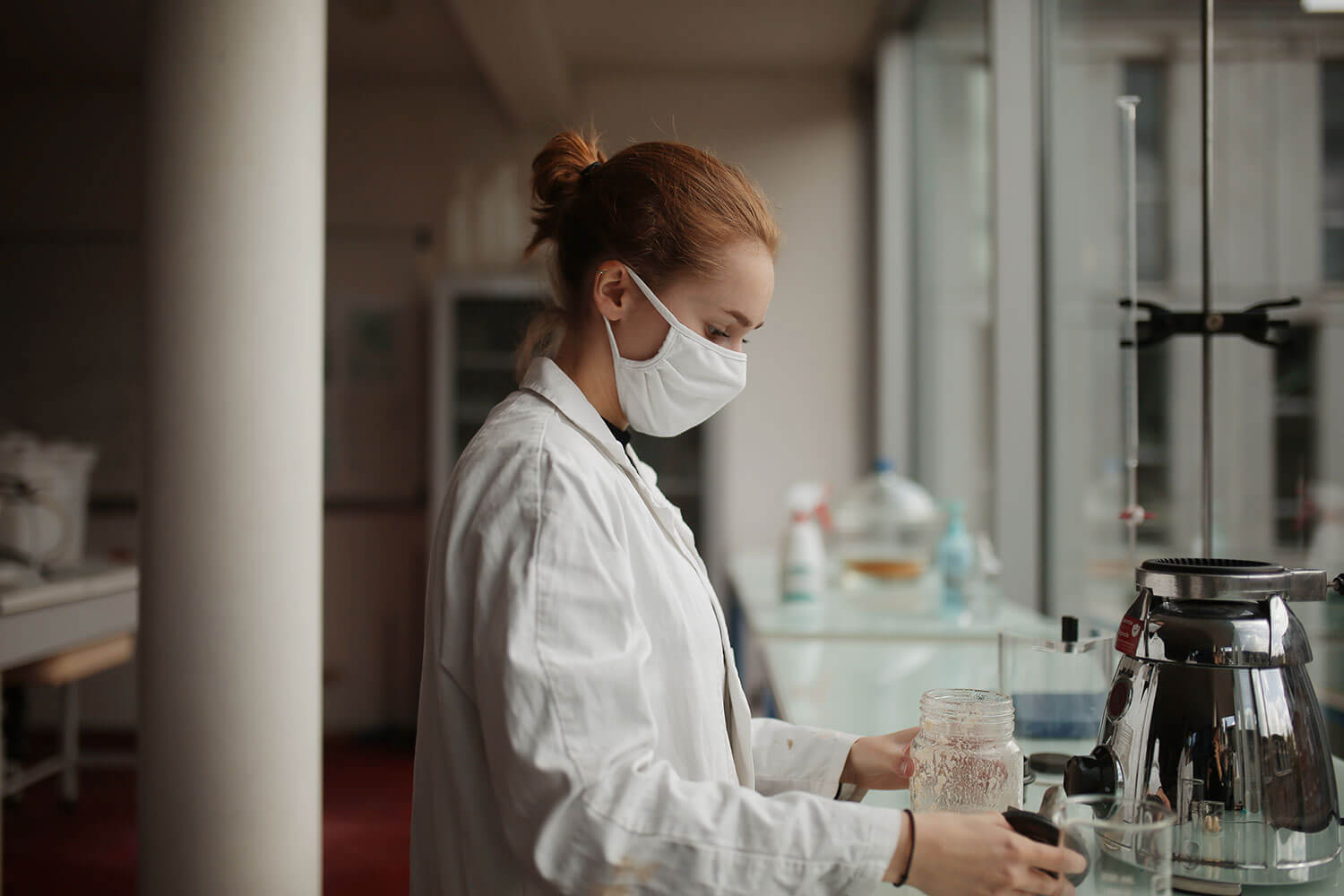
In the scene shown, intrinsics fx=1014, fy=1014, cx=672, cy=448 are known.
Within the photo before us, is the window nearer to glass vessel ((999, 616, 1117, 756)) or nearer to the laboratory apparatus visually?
glass vessel ((999, 616, 1117, 756))

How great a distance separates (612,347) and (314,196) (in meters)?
0.82

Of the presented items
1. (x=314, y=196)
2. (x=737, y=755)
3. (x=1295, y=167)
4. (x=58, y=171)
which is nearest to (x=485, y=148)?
(x=58, y=171)

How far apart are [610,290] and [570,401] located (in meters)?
0.14

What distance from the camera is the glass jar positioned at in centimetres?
97

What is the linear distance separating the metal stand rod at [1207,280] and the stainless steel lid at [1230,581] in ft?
0.66

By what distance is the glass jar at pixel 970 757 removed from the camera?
38.3 inches

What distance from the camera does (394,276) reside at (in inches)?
178

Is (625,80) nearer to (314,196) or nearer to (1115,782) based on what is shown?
(314,196)

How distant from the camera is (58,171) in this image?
4.47 meters

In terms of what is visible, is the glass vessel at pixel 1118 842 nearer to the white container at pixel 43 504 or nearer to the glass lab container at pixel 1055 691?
the glass lab container at pixel 1055 691

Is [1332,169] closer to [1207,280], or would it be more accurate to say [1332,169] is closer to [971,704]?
[1207,280]

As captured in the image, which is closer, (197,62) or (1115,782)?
(1115,782)

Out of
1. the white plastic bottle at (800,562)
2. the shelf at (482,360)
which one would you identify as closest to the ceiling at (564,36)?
the shelf at (482,360)

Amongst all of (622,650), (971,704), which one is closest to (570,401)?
(622,650)
